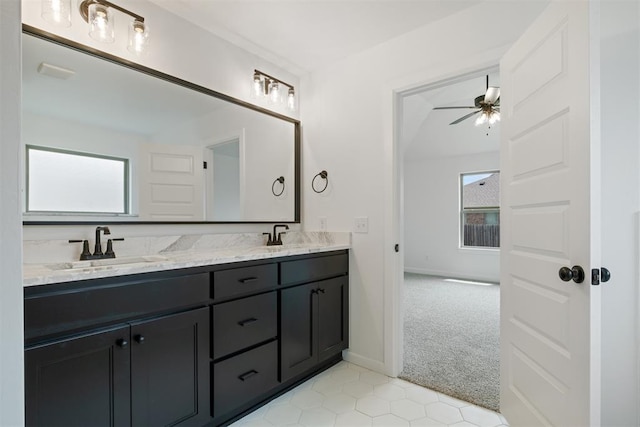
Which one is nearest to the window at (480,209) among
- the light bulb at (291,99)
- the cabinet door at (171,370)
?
the light bulb at (291,99)

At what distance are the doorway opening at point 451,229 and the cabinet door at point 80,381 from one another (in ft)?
6.32

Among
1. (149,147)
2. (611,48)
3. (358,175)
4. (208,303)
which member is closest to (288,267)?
(208,303)

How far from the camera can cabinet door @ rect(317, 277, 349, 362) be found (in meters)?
2.29

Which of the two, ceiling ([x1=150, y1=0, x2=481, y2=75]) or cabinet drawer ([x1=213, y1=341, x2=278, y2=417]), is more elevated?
ceiling ([x1=150, y1=0, x2=481, y2=75])

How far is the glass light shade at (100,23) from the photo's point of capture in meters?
1.62

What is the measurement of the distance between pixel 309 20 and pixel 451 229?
520 cm

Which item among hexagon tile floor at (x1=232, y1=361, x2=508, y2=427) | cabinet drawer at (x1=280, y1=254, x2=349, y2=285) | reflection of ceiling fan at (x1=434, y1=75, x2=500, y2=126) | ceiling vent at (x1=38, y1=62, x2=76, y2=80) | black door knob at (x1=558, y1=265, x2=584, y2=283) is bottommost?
hexagon tile floor at (x1=232, y1=361, x2=508, y2=427)

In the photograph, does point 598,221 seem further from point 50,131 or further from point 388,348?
point 50,131

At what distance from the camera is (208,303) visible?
161 cm

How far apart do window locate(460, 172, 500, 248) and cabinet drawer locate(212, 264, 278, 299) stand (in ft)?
17.0

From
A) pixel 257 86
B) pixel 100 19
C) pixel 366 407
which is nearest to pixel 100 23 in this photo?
→ pixel 100 19

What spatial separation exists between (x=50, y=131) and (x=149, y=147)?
47cm

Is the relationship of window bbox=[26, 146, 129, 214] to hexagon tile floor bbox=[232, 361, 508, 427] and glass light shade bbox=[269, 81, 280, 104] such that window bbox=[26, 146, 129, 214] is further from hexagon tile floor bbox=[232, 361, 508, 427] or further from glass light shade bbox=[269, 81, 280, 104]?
hexagon tile floor bbox=[232, 361, 508, 427]

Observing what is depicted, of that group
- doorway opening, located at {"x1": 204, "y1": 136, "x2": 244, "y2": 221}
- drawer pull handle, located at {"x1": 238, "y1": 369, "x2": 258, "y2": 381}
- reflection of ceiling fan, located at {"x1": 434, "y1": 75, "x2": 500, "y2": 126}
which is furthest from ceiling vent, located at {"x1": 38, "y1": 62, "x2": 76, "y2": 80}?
reflection of ceiling fan, located at {"x1": 434, "y1": 75, "x2": 500, "y2": 126}
